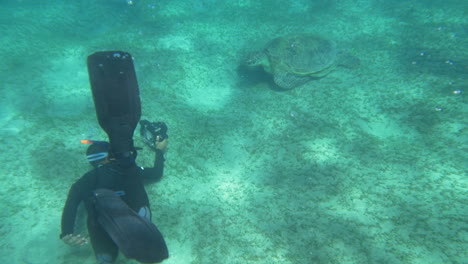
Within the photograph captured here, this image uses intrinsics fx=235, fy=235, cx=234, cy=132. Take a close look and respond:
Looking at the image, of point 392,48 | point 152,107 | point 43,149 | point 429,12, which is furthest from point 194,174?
point 429,12

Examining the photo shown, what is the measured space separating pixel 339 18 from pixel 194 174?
790 centimetres

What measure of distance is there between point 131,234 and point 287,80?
191 inches

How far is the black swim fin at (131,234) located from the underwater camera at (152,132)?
205 cm

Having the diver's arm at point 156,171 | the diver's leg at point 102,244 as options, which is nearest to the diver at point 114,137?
the diver's leg at point 102,244

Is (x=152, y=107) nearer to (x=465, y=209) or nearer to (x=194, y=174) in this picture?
(x=194, y=174)

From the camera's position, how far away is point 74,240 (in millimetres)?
2967

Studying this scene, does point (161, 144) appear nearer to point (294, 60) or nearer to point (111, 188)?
point (111, 188)

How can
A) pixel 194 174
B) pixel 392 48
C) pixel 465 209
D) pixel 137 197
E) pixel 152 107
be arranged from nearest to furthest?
pixel 137 197 < pixel 465 209 < pixel 194 174 < pixel 152 107 < pixel 392 48

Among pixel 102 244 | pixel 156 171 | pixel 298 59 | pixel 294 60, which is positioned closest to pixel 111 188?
pixel 102 244

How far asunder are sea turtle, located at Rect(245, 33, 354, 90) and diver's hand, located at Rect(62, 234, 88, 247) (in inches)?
187

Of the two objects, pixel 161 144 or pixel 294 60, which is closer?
pixel 161 144

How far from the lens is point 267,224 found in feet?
11.1

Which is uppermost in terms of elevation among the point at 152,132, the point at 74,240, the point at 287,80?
the point at 287,80

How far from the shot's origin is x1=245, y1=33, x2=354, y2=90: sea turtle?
5781mm
